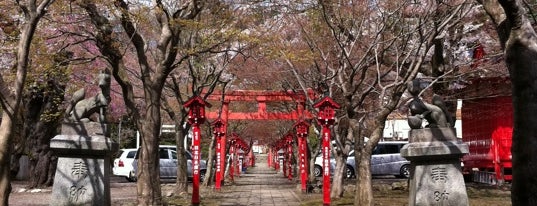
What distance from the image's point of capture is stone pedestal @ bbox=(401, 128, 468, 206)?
862cm

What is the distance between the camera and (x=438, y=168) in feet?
28.7

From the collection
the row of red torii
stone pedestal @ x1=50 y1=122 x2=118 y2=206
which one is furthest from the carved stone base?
the row of red torii

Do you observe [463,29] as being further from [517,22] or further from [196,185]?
[517,22]

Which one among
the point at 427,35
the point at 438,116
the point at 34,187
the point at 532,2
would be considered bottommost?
the point at 34,187

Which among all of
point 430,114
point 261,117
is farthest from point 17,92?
point 261,117

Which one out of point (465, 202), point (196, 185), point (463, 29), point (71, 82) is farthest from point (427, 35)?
→ point (71, 82)

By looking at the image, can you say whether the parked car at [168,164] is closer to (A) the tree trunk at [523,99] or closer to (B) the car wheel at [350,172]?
(B) the car wheel at [350,172]

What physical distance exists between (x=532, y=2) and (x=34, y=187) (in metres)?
16.8

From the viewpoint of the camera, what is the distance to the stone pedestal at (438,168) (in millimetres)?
8625

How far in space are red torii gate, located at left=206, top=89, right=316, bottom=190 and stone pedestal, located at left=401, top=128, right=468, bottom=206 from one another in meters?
12.5

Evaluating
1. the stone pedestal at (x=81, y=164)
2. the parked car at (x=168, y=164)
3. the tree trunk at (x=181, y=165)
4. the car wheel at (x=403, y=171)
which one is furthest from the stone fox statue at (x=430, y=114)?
the car wheel at (x=403, y=171)

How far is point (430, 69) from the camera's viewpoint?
17.8 m

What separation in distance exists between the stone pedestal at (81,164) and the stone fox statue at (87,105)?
0.67ft

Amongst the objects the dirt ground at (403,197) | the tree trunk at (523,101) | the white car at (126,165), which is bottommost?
the dirt ground at (403,197)
